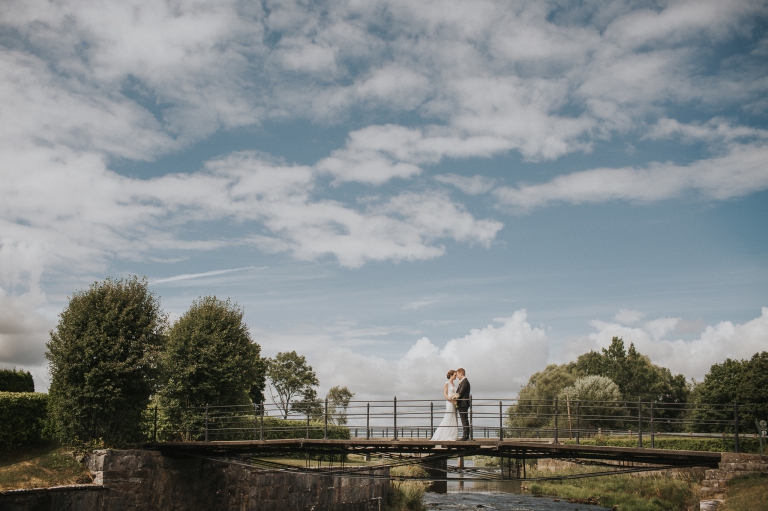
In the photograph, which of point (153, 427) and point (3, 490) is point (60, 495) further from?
point (153, 427)

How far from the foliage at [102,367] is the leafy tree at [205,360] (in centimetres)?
263

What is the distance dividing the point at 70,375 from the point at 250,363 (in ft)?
25.9

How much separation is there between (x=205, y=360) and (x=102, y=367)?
4.95m

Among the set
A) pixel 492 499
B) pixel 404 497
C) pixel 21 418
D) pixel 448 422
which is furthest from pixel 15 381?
pixel 492 499

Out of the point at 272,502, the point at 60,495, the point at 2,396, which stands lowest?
the point at 272,502

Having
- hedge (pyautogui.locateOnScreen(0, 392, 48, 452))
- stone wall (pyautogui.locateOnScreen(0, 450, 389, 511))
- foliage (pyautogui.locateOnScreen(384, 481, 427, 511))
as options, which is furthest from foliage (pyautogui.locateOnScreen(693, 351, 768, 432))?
hedge (pyautogui.locateOnScreen(0, 392, 48, 452))

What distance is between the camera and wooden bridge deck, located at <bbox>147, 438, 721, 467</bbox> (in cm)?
1571

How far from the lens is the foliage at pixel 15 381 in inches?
842

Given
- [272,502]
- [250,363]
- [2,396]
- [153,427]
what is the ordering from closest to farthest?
[2,396] < [153,427] < [272,502] < [250,363]

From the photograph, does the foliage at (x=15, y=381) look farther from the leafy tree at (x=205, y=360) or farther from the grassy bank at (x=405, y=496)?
the grassy bank at (x=405, y=496)

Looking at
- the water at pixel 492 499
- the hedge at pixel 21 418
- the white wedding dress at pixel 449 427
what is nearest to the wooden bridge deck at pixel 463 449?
the white wedding dress at pixel 449 427

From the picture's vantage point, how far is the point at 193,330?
24688mm

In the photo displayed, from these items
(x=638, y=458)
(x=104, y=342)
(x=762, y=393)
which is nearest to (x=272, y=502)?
(x=104, y=342)

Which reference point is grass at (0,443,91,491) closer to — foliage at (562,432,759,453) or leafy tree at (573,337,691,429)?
foliage at (562,432,759,453)
